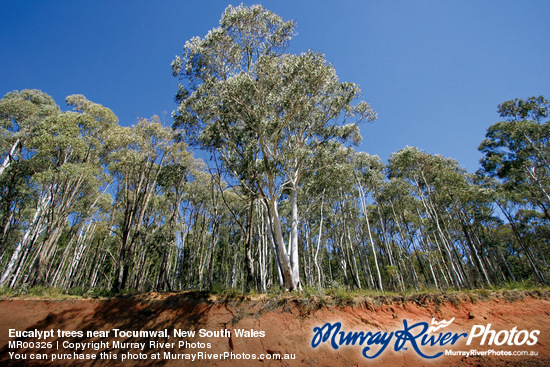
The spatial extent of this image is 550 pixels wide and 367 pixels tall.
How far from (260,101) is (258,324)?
32.5ft

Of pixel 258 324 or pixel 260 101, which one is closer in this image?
pixel 258 324

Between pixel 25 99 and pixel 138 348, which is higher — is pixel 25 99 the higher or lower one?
the higher one

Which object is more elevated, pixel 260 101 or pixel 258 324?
pixel 260 101

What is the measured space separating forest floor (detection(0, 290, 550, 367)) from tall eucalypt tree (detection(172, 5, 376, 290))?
3.53 metres

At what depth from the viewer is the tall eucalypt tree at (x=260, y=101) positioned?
11.4m

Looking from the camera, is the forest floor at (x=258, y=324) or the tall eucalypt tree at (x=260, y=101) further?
the tall eucalypt tree at (x=260, y=101)

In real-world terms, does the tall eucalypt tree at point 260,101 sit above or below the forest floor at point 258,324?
above

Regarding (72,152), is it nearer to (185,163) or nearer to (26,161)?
(26,161)

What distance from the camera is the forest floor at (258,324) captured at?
21.6 feet

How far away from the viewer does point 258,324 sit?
742 centimetres

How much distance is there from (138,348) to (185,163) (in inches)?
520

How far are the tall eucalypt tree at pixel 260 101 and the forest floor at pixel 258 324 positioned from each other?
3.53 m

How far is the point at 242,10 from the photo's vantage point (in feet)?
37.9

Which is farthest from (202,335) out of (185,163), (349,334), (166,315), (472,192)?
(472,192)
